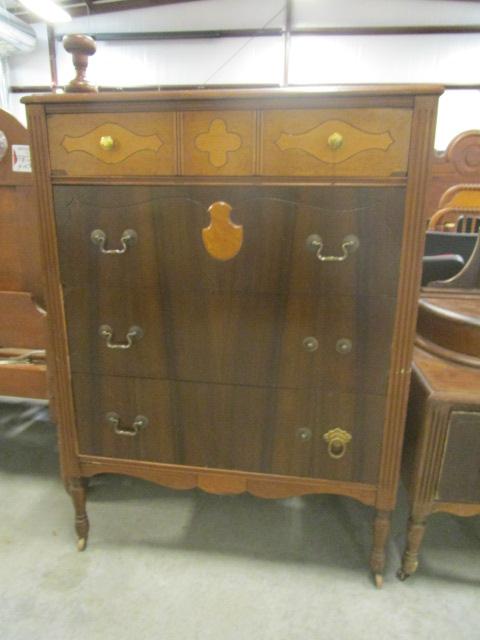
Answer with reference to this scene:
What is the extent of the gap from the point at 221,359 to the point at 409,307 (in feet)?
1.43

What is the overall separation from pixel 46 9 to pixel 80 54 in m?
4.35

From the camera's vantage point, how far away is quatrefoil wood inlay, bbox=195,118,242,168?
2.78 feet

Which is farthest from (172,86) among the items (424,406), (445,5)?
(424,406)

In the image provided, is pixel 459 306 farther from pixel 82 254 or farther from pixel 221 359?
pixel 82 254

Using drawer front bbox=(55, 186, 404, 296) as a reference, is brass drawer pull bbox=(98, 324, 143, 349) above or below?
below

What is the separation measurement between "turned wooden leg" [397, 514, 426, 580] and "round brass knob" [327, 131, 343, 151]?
881mm

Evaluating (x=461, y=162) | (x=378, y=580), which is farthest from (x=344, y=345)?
(x=461, y=162)

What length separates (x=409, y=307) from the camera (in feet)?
2.89

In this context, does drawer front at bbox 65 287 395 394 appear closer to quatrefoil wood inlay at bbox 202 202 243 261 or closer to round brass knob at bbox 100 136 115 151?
quatrefoil wood inlay at bbox 202 202 243 261

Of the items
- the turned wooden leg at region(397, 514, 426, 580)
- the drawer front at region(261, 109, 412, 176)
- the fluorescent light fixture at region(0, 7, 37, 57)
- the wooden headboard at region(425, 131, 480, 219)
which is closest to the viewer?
the drawer front at region(261, 109, 412, 176)

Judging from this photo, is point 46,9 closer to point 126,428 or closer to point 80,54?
point 80,54

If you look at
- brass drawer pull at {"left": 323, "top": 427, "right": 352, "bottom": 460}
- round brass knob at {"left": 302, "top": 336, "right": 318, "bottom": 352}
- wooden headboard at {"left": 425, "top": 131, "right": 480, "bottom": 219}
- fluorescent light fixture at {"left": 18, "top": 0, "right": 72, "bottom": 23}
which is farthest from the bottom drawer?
fluorescent light fixture at {"left": 18, "top": 0, "right": 72, "bottom": 23}

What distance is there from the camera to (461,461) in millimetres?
961

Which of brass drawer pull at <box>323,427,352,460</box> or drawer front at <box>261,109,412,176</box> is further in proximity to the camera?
brass drawer pull at <box>323,427,352,460</box>
